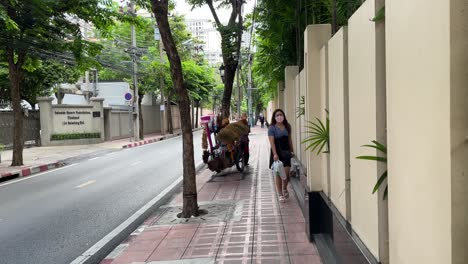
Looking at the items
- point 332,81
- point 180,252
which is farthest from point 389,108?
point 180,252

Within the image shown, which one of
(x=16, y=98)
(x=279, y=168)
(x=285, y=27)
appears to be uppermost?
(x=285, y=27)

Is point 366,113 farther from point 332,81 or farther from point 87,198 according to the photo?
point 87,198

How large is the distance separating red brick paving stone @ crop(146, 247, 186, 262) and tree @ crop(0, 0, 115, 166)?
1156cm

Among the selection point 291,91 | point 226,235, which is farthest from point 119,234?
point 291,91

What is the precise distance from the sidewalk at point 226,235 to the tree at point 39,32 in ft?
30.3

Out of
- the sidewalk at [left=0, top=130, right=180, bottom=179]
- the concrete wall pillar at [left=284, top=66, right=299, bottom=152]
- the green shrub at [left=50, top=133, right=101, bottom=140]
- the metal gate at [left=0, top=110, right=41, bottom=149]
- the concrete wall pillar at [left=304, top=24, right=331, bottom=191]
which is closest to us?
the concrete wall pillar at [left=304, top=24, right=331, bottom=191]

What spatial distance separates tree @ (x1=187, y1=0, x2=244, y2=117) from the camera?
14.8 m

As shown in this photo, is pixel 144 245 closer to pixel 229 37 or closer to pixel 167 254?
pixel 167 254

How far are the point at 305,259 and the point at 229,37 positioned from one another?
10.8 meters

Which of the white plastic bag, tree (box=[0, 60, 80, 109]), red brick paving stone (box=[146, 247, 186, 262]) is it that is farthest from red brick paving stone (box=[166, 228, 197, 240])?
tree (box=[0, 60, 80, 109])

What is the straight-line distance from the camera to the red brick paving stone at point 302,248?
5.23m

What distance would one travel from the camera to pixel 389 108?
2.61 metres

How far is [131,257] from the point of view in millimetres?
5527

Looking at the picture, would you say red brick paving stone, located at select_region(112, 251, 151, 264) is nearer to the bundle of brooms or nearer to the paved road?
the paved road
